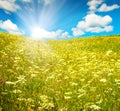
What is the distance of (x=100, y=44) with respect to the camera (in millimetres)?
22500

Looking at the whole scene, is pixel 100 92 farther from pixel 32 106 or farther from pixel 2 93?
pixel 2 93

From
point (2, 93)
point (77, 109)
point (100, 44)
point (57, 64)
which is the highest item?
point (100, 44)

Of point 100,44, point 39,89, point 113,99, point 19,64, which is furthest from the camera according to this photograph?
point 100,44

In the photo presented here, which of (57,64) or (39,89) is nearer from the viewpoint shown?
(39,89)

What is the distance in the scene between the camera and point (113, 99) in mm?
8023

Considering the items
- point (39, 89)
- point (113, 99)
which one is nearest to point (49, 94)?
point (39, 89)

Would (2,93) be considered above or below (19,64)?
below

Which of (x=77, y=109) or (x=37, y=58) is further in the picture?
(x=37, y=58)

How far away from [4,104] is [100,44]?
1596 centimetres

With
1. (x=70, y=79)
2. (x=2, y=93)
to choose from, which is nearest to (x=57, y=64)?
(x=70, y=79)

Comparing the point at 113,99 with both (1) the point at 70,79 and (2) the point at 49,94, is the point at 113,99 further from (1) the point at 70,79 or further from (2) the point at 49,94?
(1) the point at 70,79

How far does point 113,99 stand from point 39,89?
2632 millimetres

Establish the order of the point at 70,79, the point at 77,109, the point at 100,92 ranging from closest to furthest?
the point at 77,109 < the point at 100,92 < the point at 70,79

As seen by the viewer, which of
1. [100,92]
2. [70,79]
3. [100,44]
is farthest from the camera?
[100,44]
